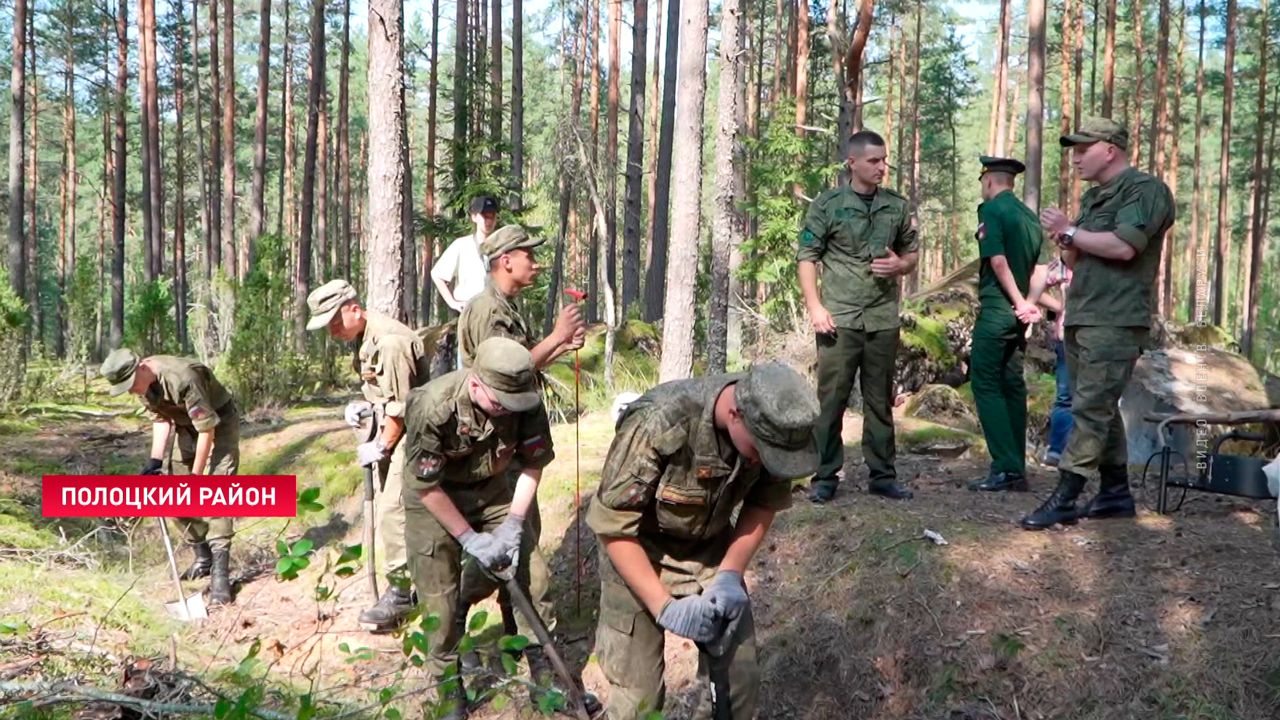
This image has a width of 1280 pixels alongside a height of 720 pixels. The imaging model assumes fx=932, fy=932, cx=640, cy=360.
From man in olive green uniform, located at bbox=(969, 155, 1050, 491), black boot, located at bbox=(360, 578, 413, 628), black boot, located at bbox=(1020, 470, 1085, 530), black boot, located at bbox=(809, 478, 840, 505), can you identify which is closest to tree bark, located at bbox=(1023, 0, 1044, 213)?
man in olive green uniform, located at bbox=(969, 155, 1050, 491)

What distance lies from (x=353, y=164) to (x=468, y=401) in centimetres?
4632

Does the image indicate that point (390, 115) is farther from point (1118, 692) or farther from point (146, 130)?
point (146, 130)

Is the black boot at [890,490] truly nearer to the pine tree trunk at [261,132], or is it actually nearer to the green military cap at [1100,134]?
the green military cap at [1100,134]

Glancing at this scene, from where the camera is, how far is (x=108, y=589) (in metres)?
5.35

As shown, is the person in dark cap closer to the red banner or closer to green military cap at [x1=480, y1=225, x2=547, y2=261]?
green military cap at [x1=480, y1=225, x2=547, y2=261]

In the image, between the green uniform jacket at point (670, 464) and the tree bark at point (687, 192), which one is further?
the tree bark at point (687, 192)

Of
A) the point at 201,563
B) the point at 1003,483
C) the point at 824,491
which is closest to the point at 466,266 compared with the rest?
the point at 201,563

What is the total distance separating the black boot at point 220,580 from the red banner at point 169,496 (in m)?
0.28

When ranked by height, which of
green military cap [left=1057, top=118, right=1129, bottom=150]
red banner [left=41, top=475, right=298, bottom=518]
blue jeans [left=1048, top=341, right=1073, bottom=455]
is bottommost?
red banner [left=41, top=475, right=298, bottom=518]

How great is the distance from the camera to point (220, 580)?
642 centimetres

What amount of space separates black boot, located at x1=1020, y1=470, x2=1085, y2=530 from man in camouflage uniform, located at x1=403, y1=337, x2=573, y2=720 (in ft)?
8.32

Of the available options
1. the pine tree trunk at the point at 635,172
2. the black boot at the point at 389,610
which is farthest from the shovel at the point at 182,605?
the pine tree trunk at the point at 635,172

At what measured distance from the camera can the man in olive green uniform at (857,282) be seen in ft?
17.0

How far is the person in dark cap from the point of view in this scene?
13.0ft
